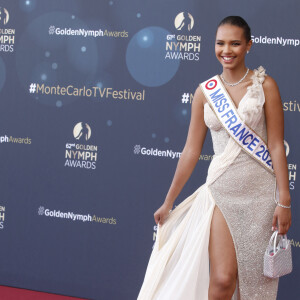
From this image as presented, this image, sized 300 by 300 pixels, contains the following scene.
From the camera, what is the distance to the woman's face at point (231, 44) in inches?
99.6

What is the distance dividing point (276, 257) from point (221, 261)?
0.25 meters

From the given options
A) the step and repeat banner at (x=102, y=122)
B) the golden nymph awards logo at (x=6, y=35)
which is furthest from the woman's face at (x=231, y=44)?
the golden nymph awards logo at (x=6, y=35)

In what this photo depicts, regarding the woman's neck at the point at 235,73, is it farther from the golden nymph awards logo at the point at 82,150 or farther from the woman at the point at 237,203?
the golden nymph awards logo at the point at 82,150

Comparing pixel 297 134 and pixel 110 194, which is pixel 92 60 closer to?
pixel 110 194

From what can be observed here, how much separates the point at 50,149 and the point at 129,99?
0.73m

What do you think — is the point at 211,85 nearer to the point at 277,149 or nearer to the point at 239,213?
the point at 277,149

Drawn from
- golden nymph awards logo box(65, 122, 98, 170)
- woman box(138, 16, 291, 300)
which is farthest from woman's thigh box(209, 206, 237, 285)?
golden nymph awards logo box(65, 122, 98, 170)

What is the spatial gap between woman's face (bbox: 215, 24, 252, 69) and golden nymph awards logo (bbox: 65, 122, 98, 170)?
1.63 meters

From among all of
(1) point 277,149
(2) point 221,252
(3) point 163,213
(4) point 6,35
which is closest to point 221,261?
(2) point 221,252

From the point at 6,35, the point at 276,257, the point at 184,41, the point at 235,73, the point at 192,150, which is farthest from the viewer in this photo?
the point at 6,35

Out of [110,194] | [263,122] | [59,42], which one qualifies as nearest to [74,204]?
[110,194]

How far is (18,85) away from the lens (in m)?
4.11

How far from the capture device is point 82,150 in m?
3.98

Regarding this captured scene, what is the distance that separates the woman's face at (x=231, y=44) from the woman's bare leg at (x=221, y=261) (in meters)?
0.72
